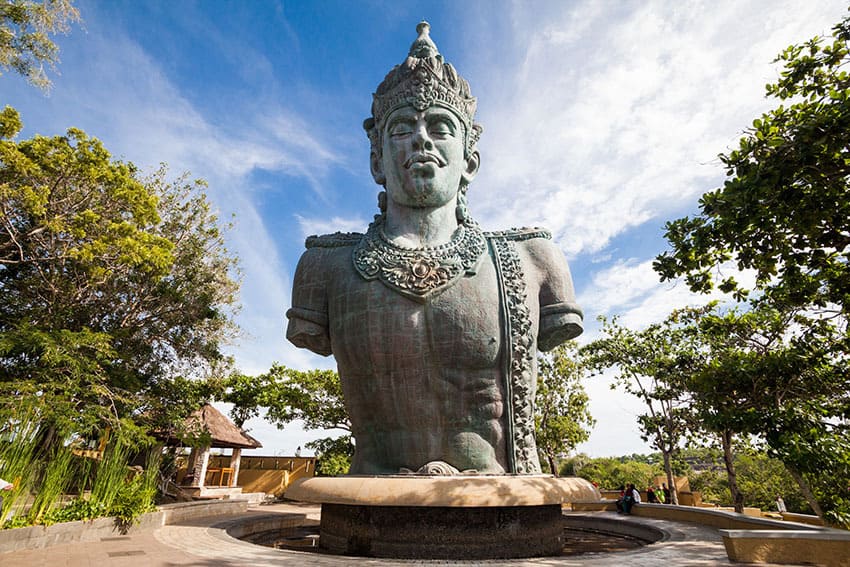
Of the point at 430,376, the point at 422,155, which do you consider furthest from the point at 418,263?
the point at 422,155

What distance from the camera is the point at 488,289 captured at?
663 cm

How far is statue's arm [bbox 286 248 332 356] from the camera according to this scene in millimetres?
6918

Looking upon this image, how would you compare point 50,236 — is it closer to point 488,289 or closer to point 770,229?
point 488,289

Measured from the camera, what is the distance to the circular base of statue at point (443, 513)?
5203 mm

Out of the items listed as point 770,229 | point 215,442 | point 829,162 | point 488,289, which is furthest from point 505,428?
point 215,442

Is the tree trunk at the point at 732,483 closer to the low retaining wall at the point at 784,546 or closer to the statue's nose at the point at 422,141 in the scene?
the low retaining wall at the point at 784,546

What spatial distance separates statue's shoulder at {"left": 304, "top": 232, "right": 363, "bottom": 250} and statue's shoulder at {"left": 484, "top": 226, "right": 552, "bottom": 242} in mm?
1948

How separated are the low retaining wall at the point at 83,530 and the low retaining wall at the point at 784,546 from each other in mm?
7606

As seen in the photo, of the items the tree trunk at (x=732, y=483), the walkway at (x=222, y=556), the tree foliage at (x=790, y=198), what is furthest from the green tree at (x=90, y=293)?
the tree trunk at (x=732, y=483)

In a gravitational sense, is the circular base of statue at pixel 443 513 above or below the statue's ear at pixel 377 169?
below

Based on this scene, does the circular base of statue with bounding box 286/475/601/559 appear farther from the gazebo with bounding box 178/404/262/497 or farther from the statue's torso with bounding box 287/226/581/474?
the gazebo with bounding box 178/404/262/497

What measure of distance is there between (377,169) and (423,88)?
4.73 ft

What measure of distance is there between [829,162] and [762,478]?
2954cm

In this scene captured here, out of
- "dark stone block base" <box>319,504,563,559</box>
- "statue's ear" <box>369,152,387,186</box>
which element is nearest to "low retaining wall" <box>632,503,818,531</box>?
"dark stone block base" <box>319,504,563,559</box>
